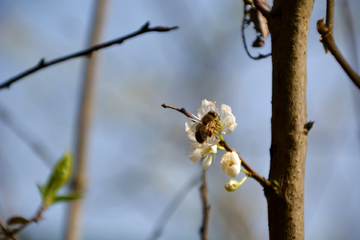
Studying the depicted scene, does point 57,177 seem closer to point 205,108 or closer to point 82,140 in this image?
point 205,108

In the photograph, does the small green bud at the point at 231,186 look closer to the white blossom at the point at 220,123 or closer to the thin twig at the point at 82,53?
the white blossom at the point at 220,123

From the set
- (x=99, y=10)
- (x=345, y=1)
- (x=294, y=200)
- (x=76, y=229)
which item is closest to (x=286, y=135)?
(x=294, y=200)

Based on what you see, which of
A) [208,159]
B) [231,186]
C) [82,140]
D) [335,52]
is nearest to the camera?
[335,52]

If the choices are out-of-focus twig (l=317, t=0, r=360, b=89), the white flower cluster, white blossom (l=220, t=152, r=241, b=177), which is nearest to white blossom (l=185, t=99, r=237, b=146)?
the white flower cluster

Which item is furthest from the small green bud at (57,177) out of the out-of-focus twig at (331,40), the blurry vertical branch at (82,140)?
the blurry vertical branch at (82,140)

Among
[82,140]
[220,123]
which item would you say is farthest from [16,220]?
[82,140]

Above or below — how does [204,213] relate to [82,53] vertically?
below
